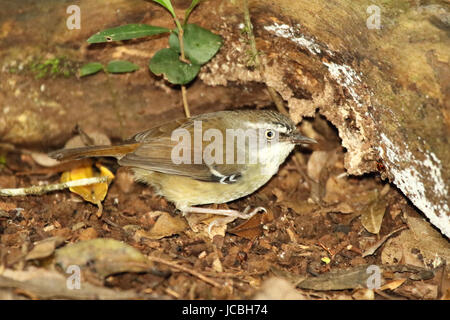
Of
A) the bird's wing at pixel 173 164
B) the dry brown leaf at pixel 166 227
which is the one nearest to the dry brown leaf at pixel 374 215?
the bird's wing at pixel 173 164

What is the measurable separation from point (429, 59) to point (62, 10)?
3.25m

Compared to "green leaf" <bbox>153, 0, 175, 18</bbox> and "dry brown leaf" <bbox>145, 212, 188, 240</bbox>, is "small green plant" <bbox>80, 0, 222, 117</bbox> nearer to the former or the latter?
"green leaf" <bbox>153, 0, 175, 18</bbox>

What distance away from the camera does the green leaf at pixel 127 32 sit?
14.3ft

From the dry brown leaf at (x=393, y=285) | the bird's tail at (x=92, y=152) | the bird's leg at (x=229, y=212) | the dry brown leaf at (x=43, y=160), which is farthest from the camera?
the dry brown leaf at (x=43, y=160)

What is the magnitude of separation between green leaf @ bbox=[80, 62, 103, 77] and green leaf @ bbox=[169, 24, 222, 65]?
0.76 m

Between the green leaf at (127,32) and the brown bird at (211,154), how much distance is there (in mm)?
920

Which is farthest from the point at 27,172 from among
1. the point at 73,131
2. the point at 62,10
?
the point at 62,10

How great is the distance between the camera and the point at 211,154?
4750mm

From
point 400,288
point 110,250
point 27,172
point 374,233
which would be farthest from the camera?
point 27,172

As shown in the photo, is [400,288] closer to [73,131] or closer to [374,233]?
[374,233]

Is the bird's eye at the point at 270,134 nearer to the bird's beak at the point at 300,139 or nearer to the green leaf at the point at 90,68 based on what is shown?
the bird's beak at the point at 300,139

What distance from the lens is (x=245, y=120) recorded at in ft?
16.0

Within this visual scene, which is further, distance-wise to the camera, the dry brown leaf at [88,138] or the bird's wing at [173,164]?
the dry brown leaf at [88,138]

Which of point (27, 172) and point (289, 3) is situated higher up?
point (289, 3)
